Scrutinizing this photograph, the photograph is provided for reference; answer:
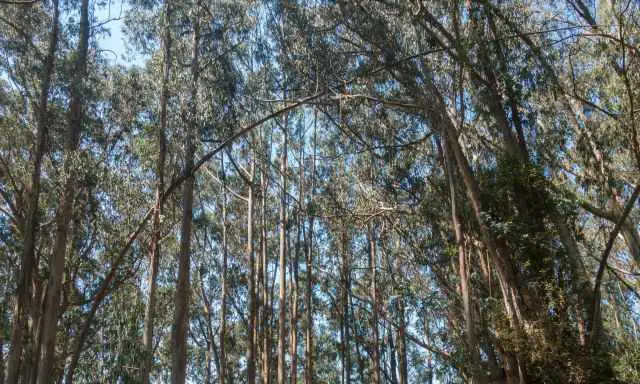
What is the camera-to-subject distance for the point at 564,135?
10359mm

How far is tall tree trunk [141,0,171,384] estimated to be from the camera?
9.12 m

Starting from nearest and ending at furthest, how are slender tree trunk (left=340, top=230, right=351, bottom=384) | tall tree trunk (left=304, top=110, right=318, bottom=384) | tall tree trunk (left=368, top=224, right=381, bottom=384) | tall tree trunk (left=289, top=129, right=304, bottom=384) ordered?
tall tree trunk (left=304, top=110, right=318, bottom=384), tall tree trunk (left=368, top=224, right=381, bottom=384), tall tree trunk (left=289, top=129, right=304, bottom=384), slender tree trunk (left=340, top=230, right=351, bottom=384)

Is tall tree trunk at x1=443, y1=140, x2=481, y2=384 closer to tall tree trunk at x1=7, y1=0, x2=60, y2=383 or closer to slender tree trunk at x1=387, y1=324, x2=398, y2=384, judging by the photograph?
tall tree trunk at x1=7, y1=0, x2=60, y2=383

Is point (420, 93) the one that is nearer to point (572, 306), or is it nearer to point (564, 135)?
point (564, 135)

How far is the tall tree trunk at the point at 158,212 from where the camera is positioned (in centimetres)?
912

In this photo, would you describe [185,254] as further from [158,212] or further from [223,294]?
[223,294]

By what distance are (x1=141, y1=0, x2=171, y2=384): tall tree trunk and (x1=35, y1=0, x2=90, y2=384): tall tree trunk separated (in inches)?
49.0

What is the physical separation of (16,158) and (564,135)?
32.6 feet

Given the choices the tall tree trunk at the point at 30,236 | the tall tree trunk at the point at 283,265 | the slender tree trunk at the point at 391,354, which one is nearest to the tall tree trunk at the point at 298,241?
the tall tree trunk at the point at 283,265

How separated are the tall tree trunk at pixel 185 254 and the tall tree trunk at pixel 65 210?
1669 millimetres

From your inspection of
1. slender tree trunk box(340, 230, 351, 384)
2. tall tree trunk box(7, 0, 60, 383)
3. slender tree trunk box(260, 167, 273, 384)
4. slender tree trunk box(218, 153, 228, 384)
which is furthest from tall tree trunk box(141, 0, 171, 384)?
slender tree trunk box(340, 230, 351, 384)

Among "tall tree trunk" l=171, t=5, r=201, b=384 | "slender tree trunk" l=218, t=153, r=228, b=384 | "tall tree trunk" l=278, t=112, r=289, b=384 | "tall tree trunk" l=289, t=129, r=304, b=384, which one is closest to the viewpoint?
"tall tree trunk" l=171, t=5, r=201, b=384

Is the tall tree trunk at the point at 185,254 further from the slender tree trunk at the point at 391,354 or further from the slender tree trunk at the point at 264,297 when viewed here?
the slender tree trunk at the point at 391,354

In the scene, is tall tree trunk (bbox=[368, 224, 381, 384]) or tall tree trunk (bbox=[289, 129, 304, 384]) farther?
tall tree trunk (bbox=[289, 129, 304, 384])
